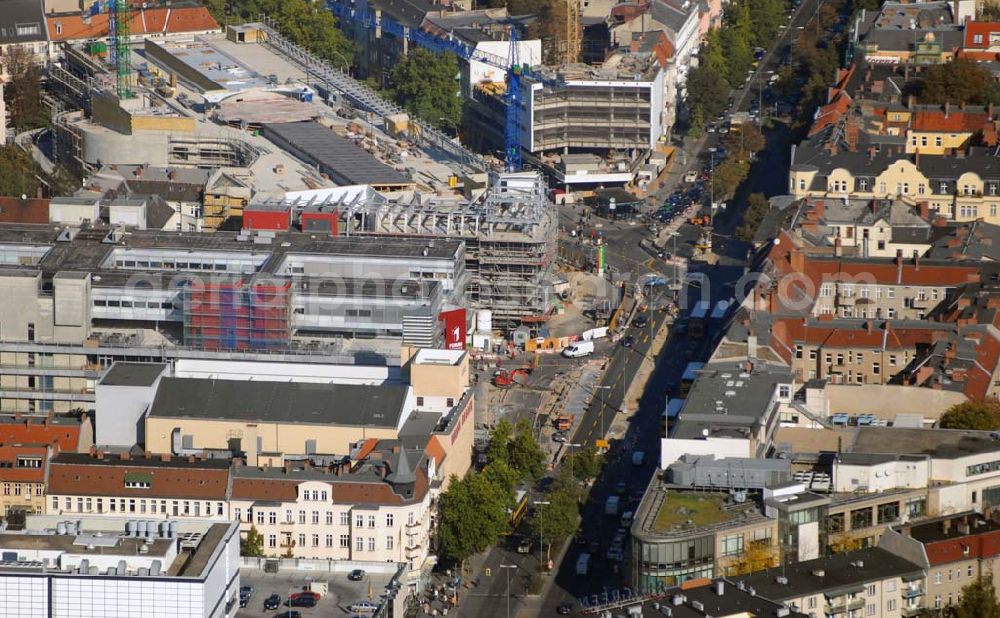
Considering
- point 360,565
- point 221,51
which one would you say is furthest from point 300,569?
point 221,51

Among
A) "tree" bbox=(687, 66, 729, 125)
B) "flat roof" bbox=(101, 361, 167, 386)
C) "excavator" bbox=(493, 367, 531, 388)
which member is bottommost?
"excavator" bbox=(493, 367, 531, 388)

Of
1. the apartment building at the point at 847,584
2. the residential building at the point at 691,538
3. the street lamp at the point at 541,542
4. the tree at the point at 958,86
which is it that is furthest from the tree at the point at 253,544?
the tree at the point at 958,86

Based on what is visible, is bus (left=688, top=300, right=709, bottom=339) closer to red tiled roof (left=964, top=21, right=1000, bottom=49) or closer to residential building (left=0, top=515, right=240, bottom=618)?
red tiled roof (left=964, top=21, right=1000, bottom=49)

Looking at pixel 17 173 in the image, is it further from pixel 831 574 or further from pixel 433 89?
pixel 831 574

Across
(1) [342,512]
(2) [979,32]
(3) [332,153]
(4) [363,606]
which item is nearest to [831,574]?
(4) [363,606]

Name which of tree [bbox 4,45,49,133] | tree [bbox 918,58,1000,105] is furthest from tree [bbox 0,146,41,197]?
A: tree [bbox 918,58,1000,105]

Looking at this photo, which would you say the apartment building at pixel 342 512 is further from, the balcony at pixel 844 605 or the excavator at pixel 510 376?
the excavator at pixel 510 376

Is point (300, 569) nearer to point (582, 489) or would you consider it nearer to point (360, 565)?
point (360, 565)
